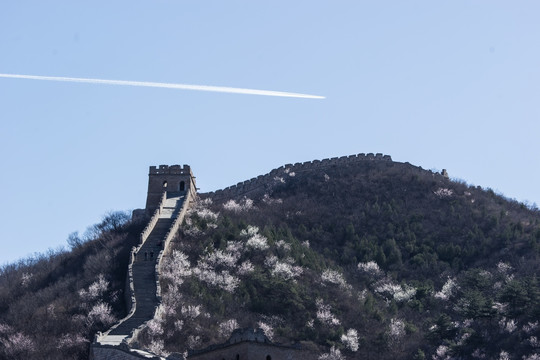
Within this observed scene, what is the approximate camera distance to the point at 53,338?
79938 mm

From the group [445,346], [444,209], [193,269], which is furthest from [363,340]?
[444,209]

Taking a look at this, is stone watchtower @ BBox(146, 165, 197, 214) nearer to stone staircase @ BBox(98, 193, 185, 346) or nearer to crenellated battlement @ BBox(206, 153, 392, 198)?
stone staircase @ BBox(98, 193, 185, 346)

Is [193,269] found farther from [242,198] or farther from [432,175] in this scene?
[432,175]

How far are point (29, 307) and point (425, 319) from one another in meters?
28.9

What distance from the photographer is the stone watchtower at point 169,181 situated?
111500mm

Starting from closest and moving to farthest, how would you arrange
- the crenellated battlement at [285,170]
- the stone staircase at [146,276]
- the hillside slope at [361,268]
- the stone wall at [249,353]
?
the stone wall at [249,353] → the stone staircase at [146,276] → the hillside slope at [361,268] → the crenellated battlement at [285,170]

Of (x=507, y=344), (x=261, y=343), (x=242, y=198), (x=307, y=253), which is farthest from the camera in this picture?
(x=242, y=198)

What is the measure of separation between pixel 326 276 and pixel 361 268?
6.24 m

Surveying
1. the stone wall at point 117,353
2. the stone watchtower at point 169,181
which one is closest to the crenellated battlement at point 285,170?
the stone watchtower at point 169,181

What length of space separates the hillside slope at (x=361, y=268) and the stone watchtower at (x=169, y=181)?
2685 mm

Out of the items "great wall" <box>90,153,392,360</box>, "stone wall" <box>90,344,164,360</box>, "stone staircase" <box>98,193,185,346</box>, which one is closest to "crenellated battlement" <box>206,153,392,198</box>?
"great wall" <box>90,153,392,360</box>

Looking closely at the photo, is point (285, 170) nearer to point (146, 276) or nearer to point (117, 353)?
point (146, 276)

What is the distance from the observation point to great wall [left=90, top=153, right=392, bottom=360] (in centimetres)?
6694

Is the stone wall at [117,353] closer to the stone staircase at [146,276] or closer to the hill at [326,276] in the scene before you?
the stone staircase at [146,276]
